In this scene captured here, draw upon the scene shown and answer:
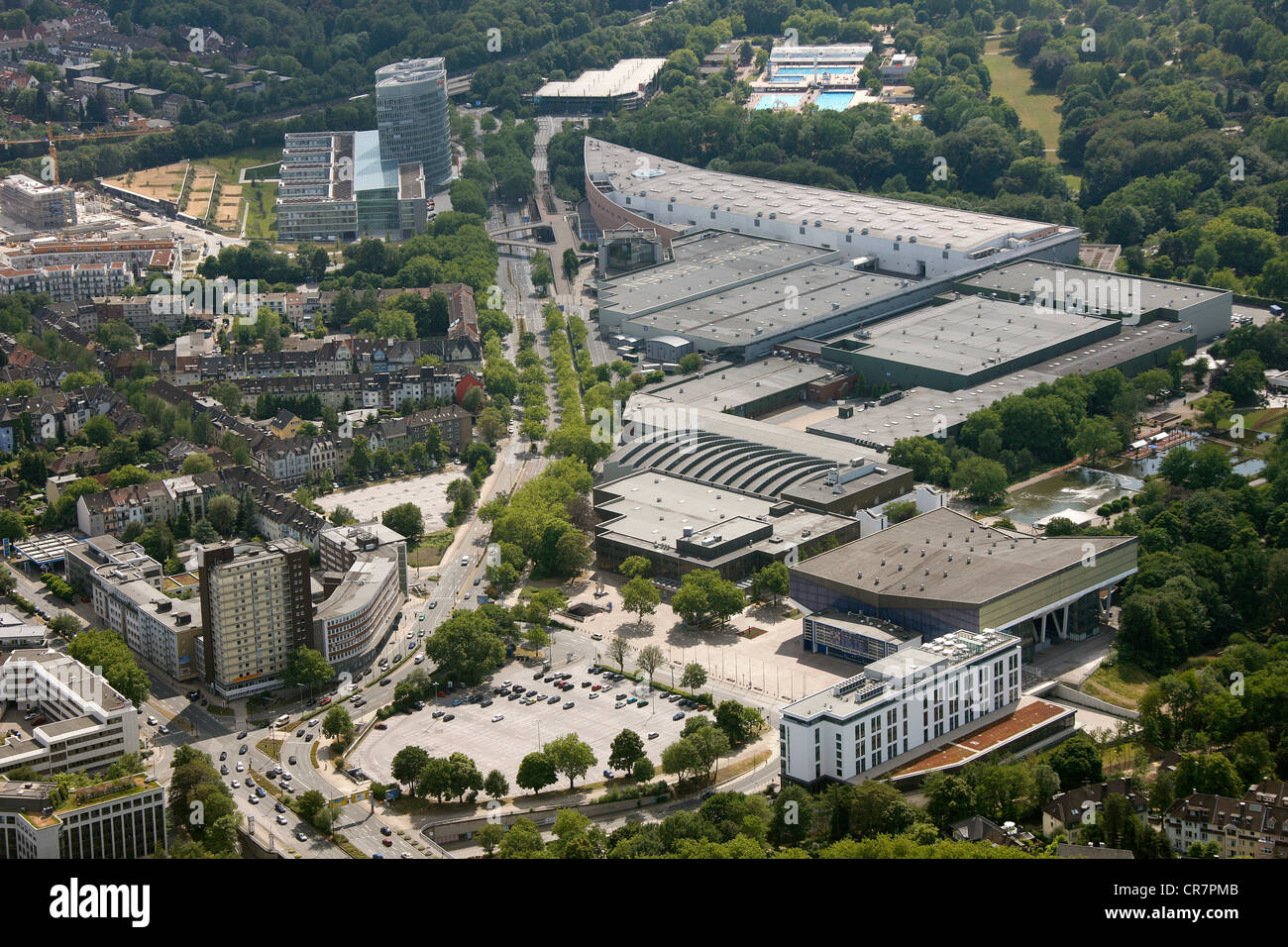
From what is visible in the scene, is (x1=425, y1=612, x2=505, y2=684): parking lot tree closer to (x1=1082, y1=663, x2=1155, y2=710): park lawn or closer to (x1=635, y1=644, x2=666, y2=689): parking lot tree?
(x1=635, y1=644, x2=666, y2=689): parking lot tree

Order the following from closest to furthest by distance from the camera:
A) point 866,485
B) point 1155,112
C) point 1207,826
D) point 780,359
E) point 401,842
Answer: point 1207,826
point 401,842
point 866,485
point 780,359
point 1155,112


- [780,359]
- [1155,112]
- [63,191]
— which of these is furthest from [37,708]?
[1155,112]

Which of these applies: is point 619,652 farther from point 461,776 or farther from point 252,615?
point 252,615

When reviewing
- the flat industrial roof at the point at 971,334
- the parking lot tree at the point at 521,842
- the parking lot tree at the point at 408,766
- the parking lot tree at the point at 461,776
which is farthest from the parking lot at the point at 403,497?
the parking lot tree at the point at 521,842

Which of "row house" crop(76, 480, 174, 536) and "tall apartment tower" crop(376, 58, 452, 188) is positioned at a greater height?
"tall apartment tower" crop(376, 58, 452, 188)

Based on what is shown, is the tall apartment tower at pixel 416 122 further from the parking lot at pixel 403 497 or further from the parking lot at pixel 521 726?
the parking lot at pixel 521 726

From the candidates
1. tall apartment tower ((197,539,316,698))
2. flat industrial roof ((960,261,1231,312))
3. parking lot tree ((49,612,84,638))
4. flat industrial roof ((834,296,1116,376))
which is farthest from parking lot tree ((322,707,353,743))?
flat industrial roof ((960,261,1231,312))
